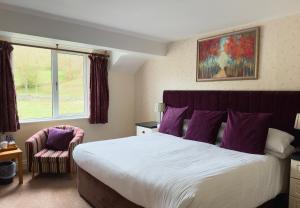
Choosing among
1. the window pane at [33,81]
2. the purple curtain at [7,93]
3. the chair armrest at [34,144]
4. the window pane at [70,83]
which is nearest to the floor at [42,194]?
the chair armrest at [34,144]

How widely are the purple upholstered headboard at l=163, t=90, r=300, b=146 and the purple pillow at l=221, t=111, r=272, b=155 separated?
11.8 inches

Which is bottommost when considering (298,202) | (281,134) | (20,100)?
(298,202)

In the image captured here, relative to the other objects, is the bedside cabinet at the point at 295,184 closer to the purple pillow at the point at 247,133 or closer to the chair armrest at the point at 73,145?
the purple pillow at the point at 247,133

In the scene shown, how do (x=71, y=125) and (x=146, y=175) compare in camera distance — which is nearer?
(x=146, y=175)

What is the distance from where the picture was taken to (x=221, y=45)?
3.45m

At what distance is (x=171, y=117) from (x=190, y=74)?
3.02ft

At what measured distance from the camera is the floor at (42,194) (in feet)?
8.46

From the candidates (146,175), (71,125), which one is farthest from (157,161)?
(71,125)

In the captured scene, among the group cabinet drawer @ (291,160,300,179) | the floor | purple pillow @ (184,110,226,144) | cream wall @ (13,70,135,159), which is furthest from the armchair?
cabinet drawer @ (291,160,300,179)

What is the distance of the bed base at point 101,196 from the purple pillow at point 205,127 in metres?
0.97

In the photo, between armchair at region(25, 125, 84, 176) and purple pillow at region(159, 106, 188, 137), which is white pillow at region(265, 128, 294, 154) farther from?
armchair at region(25, 125, 84, 176)

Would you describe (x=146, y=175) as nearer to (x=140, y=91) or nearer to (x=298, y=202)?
(x=298, y=202)

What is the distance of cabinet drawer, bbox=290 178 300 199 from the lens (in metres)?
2.16

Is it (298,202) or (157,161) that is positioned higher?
(157,161)
